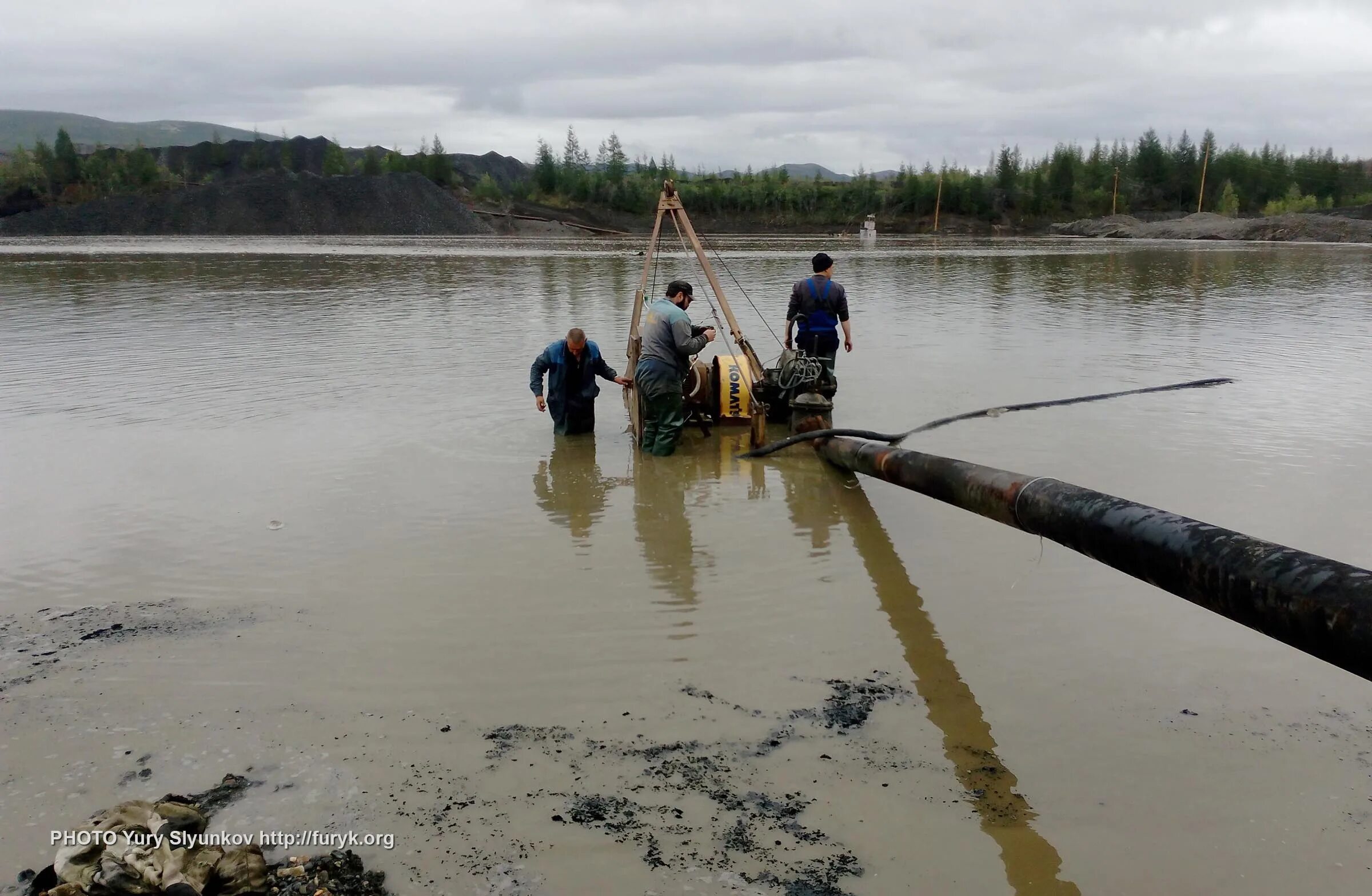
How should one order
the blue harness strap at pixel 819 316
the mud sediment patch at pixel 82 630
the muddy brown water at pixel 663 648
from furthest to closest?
the blue harness strap at pixel 819 316
the mud sediment patch at pixel 82 630
the muddy brown water at pixel 663 648

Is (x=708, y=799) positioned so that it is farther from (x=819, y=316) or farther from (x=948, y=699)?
(x=819, y=316)

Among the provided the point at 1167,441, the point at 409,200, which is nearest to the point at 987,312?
the point at 1167,441

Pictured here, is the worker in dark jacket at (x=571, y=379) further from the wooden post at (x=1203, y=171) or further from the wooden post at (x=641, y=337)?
the wooden post at (x=1203, y=171)

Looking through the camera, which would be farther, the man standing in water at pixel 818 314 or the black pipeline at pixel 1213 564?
the man standing in water at pixel 818 314

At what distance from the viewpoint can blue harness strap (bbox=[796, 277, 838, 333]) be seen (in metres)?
10.3

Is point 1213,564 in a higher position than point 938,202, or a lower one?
lower

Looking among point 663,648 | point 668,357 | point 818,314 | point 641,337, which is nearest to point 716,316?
point 818,314

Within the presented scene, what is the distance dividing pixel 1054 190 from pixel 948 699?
9524cm

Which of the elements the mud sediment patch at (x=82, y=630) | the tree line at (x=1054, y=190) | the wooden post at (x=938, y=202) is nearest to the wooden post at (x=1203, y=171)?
the tree line at (x=1054, y=190)

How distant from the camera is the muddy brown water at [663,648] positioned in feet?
11.8

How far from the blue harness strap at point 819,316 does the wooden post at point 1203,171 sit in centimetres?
8067

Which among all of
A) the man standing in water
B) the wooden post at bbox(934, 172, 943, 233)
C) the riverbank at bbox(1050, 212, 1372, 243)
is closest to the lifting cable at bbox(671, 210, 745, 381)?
the man standing in water

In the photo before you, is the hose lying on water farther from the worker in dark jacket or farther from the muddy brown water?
the worker in dark jacket

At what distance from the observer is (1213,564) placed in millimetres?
3199
